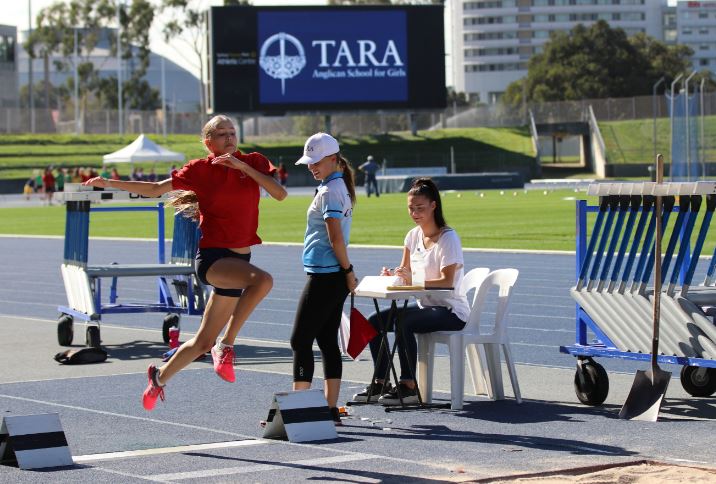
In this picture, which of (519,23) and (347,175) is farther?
(519,23)

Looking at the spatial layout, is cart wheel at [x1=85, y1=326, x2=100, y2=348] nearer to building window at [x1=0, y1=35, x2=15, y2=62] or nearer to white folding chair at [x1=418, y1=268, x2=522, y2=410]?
white folding chair at [x1=418, y1=268, x2=522, y2=410]

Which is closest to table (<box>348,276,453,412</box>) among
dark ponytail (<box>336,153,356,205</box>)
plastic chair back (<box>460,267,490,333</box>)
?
plastic chair back (<box>460,267,490,333</box>)

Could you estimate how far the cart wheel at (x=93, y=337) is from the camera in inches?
529

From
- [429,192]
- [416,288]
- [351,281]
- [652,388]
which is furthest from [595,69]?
[351,281]

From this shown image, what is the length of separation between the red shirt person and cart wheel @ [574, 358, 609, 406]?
8.21ft

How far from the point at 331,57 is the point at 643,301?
74154mm

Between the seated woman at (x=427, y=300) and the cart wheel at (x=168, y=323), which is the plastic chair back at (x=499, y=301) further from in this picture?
the cart wheel at (x=168, y=323)

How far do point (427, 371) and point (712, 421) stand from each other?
2058 mm

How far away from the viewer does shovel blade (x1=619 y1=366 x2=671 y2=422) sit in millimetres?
9172

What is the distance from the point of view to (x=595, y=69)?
416 ft

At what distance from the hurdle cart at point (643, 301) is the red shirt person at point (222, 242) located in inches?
101

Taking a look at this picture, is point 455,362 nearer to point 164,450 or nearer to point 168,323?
point 164,450

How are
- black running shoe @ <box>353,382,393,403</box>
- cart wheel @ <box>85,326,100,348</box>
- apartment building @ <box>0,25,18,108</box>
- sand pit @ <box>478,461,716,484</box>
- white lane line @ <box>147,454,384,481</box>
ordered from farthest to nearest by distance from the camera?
apartment building @ <box>0,25,18,108</box> < cart wheel @ <box>85,326,100,348</box> < black running shoe @ <box>353,382,393,403</box> < white lane line @ <box>147,454,384,481</box> < sand pit @ <box>478,461,716,484</box>

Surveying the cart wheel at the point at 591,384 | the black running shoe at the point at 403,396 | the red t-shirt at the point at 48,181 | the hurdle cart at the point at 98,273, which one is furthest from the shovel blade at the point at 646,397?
the red t-shirt at the point at 48,181
